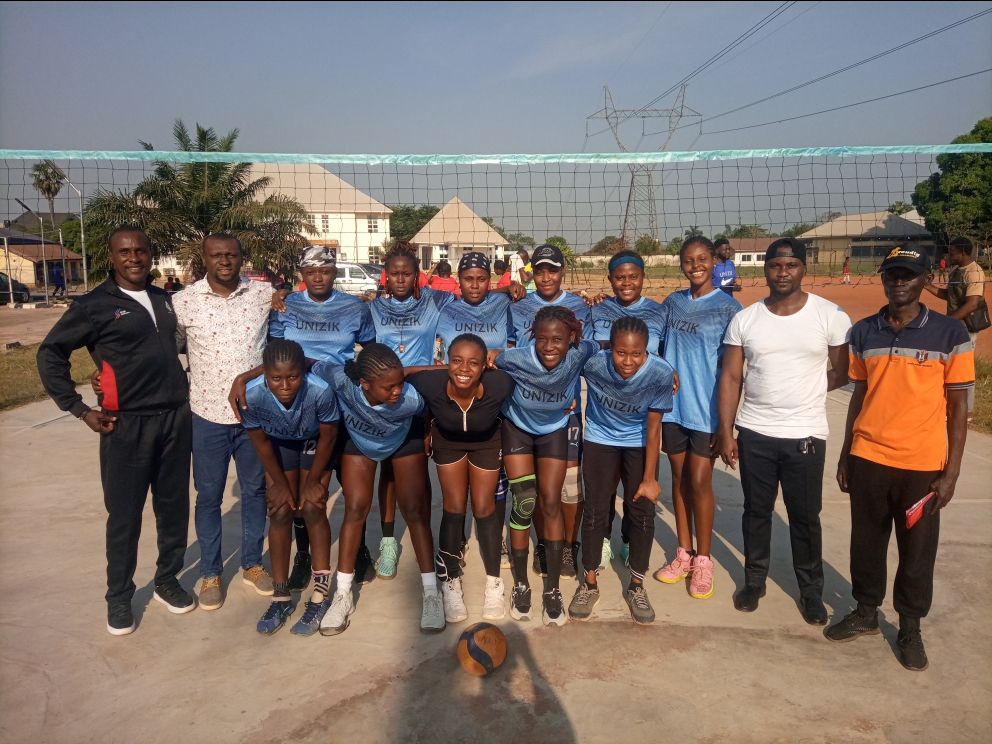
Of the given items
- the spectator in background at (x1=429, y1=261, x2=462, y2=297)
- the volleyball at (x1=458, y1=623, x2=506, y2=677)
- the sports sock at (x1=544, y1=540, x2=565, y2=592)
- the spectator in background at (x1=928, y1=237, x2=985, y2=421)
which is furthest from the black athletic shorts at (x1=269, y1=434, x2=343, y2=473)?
the spectator in background at (x1=429, y1=261, x2=462, y2=297)

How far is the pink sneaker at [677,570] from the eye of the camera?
4.01 meters

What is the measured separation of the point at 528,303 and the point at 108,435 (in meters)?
2.49

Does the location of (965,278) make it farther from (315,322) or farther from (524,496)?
(315,322)

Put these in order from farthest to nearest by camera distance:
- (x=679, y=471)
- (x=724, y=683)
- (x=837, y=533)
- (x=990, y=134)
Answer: (x=990, y=134)
(x=837, y=533)
(x=679, y=471)
(x=724, y=683)

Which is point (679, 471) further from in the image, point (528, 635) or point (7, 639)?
point (7, 639)

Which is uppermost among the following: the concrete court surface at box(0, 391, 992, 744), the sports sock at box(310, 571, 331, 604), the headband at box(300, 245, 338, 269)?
the headband at box(300, 245, 338, 269)

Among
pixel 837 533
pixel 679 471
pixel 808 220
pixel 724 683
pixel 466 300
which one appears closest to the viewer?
pixel 724 683

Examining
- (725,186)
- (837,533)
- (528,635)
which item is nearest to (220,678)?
(528,635)

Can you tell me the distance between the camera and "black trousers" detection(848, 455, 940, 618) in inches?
124

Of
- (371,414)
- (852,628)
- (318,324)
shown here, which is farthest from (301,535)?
(852,628)

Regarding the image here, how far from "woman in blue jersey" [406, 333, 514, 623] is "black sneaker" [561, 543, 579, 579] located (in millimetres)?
550

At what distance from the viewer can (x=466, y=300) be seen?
429cm

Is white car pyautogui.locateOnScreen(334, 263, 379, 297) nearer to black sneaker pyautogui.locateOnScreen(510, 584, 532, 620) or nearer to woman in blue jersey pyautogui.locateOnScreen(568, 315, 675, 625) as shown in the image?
woman in blue jersey pyautogui.locateOnScreen(568, 315, 675, 625)

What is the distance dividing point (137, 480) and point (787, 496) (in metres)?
3.46
